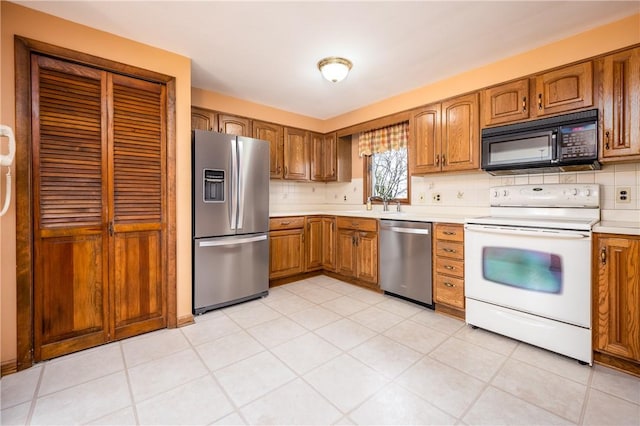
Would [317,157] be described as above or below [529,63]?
below

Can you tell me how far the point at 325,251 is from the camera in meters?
4.05

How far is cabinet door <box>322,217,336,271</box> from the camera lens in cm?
393

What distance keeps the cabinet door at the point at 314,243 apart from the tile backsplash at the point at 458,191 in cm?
62

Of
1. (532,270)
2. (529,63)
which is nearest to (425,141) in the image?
(529,63)

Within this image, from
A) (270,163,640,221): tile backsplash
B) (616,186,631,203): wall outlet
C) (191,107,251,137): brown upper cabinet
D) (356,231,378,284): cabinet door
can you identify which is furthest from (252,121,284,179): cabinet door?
(616,186,631,203): wall outlet

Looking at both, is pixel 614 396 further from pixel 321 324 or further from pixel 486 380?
pixel 321 324

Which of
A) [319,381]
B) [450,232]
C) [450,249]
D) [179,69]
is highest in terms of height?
[179,69]

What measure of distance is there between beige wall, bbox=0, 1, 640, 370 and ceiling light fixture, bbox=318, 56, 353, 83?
108cm

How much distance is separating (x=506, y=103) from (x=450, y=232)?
4.16 feet

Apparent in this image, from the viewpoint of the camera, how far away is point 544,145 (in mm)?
2318

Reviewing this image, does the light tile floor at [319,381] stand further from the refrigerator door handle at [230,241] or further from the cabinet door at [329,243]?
the cabinet door at [329,243]

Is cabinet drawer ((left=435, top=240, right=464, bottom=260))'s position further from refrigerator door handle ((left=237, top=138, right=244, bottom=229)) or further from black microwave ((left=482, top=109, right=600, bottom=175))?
refrigerator door handle ((left=237, top=138, right=244, bottom=229))

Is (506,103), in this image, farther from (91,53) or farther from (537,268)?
(91,53)

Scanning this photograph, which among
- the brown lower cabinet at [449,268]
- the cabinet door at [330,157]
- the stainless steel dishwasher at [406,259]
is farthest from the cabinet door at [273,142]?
the brown lower cabinet at [449,268]
